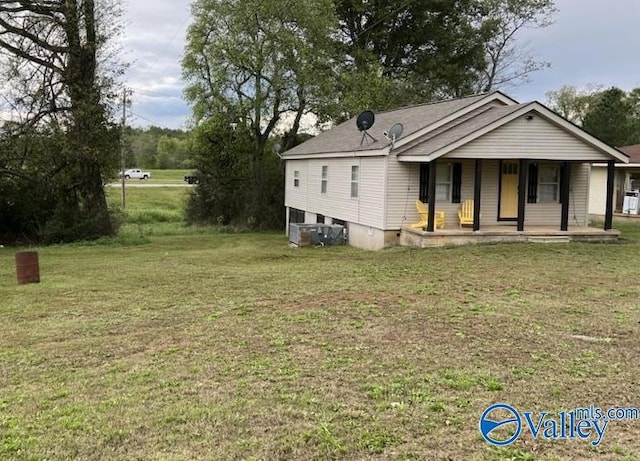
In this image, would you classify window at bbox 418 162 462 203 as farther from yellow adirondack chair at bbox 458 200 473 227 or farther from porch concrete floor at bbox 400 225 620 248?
porch concrete floor at bbox 400 225 620 248

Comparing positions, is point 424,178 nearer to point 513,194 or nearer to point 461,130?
point 461,130

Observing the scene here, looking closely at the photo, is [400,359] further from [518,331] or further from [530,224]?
[530,224]

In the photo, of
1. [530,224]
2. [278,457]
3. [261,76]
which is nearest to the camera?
[278,457]

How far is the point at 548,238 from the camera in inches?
551

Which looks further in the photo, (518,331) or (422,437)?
(518,331)

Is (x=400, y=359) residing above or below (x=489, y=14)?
below

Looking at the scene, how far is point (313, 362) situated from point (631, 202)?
2055 centimetres

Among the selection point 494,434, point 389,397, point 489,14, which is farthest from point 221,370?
point 489,14

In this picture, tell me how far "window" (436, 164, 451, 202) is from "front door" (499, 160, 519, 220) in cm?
156

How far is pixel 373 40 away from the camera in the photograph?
31.0 m

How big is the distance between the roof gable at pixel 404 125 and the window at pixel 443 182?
1.07 metres

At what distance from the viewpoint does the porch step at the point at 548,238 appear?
13.9 m

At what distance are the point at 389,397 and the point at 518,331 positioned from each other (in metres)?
2.44

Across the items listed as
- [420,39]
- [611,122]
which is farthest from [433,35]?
[611,122]
